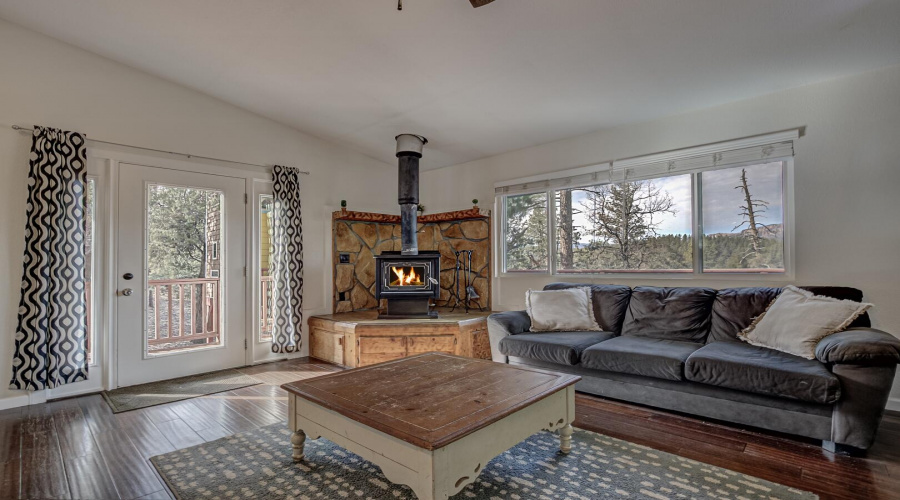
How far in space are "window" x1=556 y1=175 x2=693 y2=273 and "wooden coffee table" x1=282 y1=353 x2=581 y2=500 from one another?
208cm

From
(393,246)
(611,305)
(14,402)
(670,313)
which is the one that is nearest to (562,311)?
(611,305)

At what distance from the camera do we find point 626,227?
4180mm

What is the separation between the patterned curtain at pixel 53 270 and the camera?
128 inches

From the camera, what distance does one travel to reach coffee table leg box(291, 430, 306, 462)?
2312mm

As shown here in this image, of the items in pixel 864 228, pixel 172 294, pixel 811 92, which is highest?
pixel 811 92

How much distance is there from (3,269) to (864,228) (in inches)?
244

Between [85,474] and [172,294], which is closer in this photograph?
[85,474]

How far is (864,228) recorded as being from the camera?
2.98 metres

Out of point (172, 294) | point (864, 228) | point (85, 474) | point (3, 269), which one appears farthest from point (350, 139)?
point (864, 228)

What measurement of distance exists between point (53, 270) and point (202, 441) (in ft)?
6.48

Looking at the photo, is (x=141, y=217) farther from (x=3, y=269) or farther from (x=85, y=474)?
(x=85, y=474)

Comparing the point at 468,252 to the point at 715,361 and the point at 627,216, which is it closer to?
the point at 627,216

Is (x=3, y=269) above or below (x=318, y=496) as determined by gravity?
above

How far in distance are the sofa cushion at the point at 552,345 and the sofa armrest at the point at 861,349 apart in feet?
4.53
